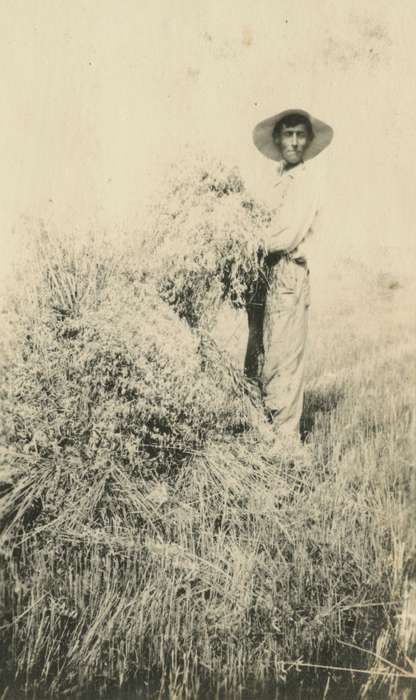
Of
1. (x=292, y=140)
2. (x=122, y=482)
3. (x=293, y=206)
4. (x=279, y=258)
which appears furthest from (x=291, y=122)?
(x=122, y=482)

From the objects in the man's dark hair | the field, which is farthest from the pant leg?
the man's dark hair

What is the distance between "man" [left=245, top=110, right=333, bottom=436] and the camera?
2.55 metres

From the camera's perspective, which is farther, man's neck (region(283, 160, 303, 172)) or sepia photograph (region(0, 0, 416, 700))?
man's neck (region(283, 160, 303, 172))

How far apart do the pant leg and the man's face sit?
42 cm

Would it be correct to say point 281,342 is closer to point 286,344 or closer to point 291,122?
point 286,344

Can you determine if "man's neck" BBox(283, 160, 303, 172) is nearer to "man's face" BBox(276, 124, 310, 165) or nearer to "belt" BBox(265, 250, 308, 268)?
"man's face" BBox(276, 124, 310, 165)

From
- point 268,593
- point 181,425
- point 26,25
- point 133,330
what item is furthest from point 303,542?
point 26,25

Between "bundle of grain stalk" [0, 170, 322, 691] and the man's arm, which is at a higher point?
the man's arm

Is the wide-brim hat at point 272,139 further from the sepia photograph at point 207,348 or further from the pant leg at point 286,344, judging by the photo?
the pant leg at point 286,344

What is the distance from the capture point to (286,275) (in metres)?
2.61

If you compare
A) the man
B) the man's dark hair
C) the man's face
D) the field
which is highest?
the man's dark hair

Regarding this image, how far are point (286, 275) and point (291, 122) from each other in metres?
0.58

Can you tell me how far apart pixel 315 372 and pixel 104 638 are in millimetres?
1274

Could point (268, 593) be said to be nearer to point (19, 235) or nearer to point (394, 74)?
point (19, 235)
